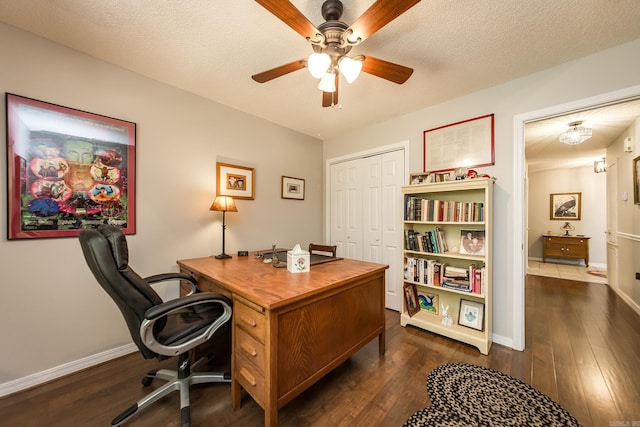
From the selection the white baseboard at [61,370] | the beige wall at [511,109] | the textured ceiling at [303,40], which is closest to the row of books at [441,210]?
the beige wall at [511,109]

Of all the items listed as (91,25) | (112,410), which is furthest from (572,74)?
(112,410)

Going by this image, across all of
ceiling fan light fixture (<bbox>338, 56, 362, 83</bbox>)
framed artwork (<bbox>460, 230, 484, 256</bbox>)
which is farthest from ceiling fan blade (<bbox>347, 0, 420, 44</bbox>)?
framed artwork (<bbox>460, 230, 484, 256</bbox>)

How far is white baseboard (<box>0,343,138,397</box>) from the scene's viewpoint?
5.11ft

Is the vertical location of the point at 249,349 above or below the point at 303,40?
below

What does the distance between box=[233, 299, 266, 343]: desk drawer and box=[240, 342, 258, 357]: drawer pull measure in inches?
2.7

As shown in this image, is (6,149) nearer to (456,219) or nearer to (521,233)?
(456,219)

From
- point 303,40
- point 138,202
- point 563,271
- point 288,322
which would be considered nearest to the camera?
point 288,322

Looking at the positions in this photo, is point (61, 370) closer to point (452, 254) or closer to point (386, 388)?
point (386, 388)

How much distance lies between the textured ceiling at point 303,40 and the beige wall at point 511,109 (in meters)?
0.11

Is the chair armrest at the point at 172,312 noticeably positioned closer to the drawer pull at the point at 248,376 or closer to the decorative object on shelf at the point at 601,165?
the drawer pull at the point at 248,376

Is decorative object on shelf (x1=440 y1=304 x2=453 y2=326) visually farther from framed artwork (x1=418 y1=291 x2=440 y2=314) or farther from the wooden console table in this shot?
the wooden console table

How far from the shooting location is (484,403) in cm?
144

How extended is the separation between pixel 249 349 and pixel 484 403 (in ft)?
4.81

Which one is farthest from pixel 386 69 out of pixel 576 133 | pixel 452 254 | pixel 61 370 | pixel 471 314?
pixel 576 133
